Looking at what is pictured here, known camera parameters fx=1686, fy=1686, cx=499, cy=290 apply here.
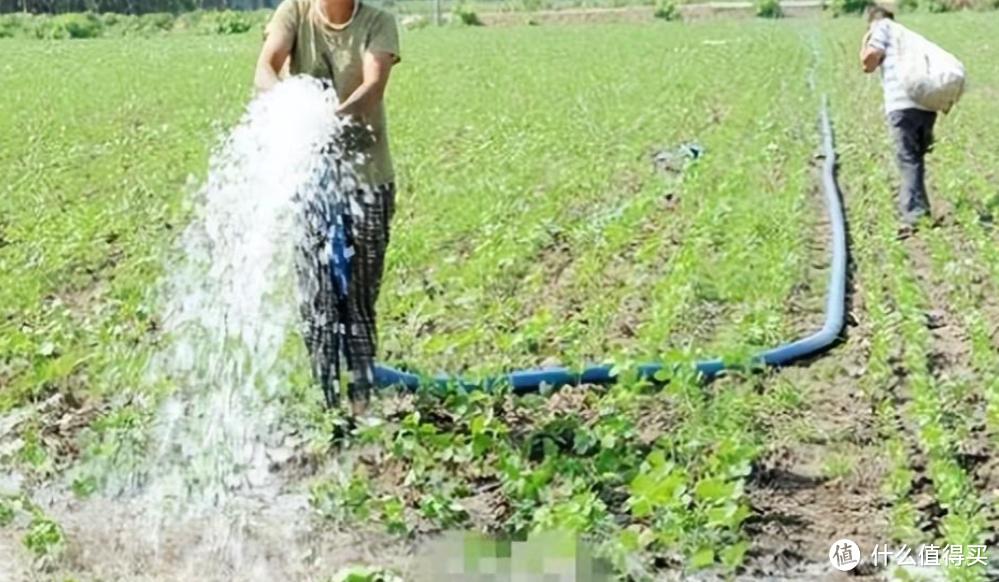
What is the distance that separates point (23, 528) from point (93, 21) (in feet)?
140

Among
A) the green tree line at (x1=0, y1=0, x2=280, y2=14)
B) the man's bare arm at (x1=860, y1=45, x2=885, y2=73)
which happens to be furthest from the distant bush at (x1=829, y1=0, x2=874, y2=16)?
the man's bare arm at (x1=860, y1=45, x2=885, y2=73)

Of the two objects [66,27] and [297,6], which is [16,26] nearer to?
[66,27]

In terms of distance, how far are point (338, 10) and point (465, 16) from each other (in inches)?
1747

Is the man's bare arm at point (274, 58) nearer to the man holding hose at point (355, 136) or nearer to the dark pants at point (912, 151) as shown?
the man holding hose at point (355, 136)

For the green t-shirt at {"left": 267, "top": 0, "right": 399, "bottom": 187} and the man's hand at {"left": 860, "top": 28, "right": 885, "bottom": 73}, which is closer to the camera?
the green t-shirt at {"left": 267, "top": 0, "right": 399, "bottom": 187}

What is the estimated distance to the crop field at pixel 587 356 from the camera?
4.32 m

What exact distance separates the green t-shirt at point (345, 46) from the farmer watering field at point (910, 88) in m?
4.23

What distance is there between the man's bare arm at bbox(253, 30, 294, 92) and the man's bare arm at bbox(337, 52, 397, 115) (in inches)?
10.0

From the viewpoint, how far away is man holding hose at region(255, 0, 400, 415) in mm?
5082

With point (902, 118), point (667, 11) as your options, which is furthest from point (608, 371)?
point (667, 11)

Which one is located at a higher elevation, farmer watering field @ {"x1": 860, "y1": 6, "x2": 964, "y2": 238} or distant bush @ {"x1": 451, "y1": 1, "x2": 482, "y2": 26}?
farmer watering field @ {"x1": 860, "y1": 6, "x2": 964, "y2": 238}

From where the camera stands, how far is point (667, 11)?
159 ft

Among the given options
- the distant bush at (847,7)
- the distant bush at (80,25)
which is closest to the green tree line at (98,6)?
the distant bush at (80,25)

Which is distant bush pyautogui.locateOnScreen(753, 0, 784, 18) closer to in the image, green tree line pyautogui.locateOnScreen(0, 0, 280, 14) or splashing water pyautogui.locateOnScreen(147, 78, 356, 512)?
green tree line pyautogui.locateOnScreen(0, 0, 280, 14)
